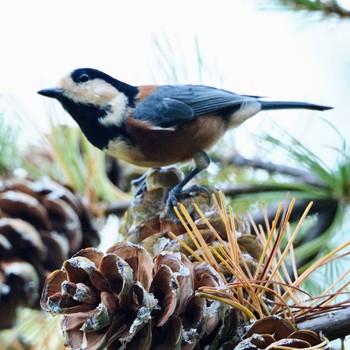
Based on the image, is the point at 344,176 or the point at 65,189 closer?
the point at 344,176

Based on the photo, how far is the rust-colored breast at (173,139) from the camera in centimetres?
121

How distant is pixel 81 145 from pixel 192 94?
28 centimetres

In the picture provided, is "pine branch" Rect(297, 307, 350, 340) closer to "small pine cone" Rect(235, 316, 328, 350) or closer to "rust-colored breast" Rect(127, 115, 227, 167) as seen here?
"small pine cone" Rect(235, 316, 328, 350)

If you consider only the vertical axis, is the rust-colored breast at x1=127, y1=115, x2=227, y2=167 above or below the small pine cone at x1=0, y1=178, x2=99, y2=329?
above

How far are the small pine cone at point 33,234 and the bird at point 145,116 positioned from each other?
12 cm

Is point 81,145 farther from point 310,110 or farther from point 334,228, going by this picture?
point 334,228

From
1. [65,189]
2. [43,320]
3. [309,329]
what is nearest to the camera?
[309,329]

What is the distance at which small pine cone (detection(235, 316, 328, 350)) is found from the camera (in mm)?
576

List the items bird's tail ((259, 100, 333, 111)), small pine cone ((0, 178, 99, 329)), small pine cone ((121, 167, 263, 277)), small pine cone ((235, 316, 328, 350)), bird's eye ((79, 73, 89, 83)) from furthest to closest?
bird's tail ((259, 100, 333, 111))
bird's eye ((79, 73, 89, 83))
small pine cone ((0, 178, 99, 329))
small pine cone ((121, 167, 263, 277))
small pine cone ((235, 316, 328, 350))

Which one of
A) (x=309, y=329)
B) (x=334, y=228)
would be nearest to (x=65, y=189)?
(x=334, y=228)

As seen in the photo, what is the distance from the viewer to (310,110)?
145 centimetres

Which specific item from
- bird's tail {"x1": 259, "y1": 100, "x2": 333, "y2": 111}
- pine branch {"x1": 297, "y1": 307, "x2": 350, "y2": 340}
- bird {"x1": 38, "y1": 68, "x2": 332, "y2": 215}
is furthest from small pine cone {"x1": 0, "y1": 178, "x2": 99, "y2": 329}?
pine branch {"x1": 297, "y1": 307, "x2": 350, "y2": 340}

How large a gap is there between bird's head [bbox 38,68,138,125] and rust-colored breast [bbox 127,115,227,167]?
37 millimetres

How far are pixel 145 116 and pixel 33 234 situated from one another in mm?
292
